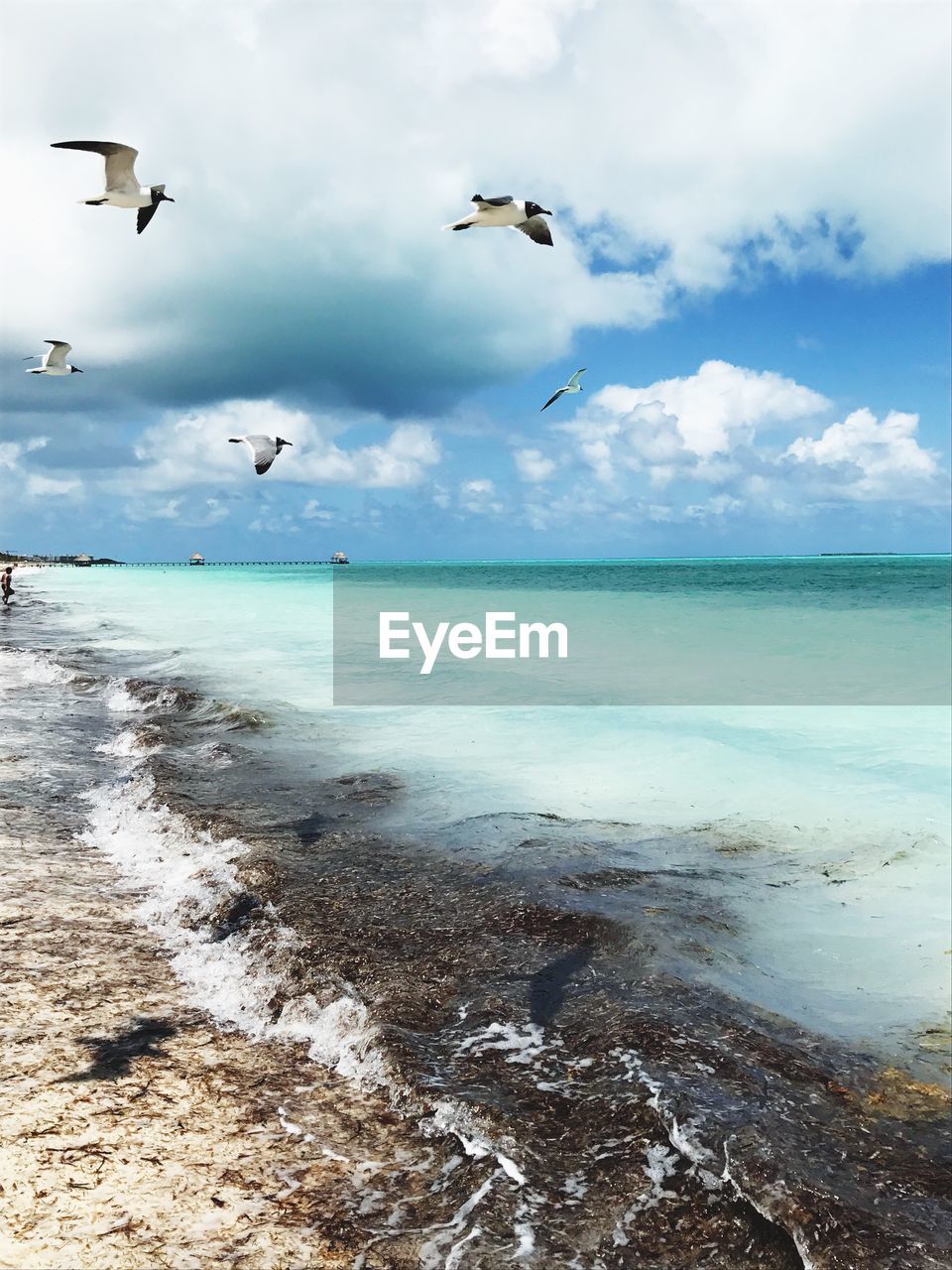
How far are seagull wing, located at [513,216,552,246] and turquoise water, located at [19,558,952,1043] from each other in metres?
7.18

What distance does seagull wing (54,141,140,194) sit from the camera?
11320mm

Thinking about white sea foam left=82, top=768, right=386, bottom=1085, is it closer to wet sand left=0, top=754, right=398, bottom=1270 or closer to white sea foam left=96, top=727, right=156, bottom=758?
wet sand left=0, top=754, right=398, bottom=1270

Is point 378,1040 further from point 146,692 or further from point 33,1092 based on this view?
point 146,692

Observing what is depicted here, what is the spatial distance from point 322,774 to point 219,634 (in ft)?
73.8

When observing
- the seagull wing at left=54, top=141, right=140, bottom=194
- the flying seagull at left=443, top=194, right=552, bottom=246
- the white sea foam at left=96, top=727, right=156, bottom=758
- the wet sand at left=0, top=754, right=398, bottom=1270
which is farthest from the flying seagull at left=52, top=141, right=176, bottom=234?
the wet sand at left=0, top=754, right=398, bottom=1270

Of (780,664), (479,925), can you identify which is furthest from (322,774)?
(780,664)

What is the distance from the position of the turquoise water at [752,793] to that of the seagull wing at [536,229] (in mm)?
7176

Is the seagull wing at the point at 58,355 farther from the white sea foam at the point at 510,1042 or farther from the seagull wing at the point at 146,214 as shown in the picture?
the white sea foam at the point at 510,1042

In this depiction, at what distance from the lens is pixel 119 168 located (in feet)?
39.6

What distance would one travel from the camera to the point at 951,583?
68125mm

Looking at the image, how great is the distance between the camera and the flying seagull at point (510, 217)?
10375 millimetres

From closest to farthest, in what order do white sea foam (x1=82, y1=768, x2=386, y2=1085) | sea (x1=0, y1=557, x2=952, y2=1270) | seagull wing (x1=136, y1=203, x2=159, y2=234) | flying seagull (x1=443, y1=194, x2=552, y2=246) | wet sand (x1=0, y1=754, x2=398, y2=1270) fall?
wet sand (x1=0, y1=754, x2=398, y2=1270)
sea (x1=0, y1=557, x2=952, y2=1270)
white sea foam (x1=82, y1=768, x2=386, y2=1085)
flying seagull (x1=443, y1=194, x2=552, y2=246)
seagull wing (x1=136, y1=203, x2=159, y2=234)

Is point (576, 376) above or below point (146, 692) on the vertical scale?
above

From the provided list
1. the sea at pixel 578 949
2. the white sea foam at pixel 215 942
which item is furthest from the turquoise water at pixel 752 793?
the white sea foam at pixel 215 942
